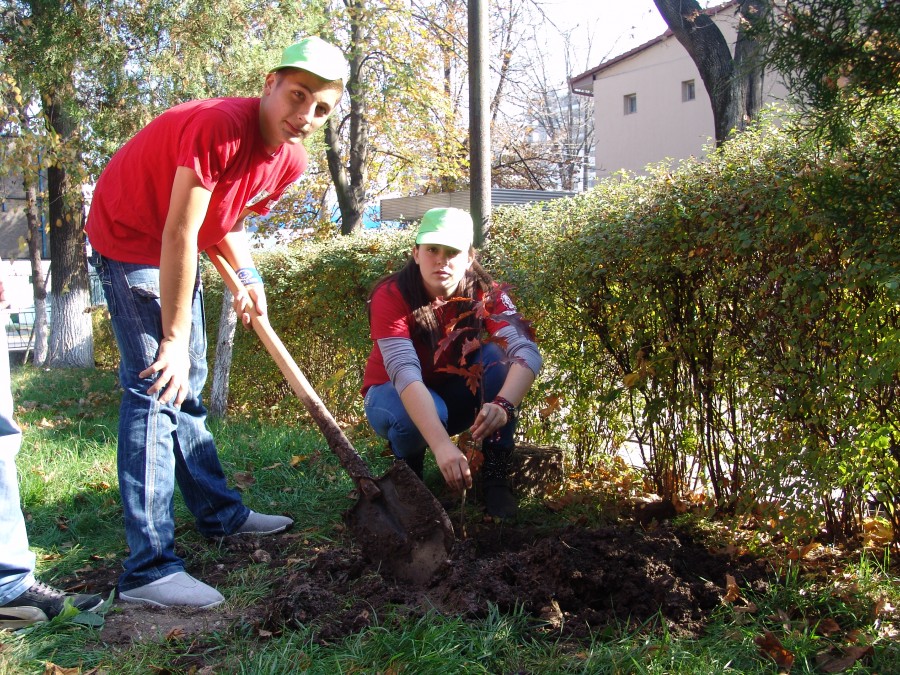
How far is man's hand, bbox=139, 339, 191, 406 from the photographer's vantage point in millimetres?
2463

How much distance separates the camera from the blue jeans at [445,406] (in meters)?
3.33

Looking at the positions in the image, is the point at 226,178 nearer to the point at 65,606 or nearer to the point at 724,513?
the point at 65,606

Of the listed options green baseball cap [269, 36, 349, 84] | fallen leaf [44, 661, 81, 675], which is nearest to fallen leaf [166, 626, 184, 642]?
fallen leaf [44, 661, 81, 675]

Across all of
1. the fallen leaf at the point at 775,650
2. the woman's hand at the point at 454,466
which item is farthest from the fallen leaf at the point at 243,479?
the fallen leaf at the point at 775,650

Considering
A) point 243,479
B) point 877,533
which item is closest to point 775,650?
point 877,533

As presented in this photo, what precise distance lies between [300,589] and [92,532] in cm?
154

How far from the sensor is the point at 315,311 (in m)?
6.03

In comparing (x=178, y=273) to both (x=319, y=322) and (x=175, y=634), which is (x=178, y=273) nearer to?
(x=175, y=634)

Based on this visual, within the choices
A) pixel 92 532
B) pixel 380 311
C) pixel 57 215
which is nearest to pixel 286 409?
pixel 92 532

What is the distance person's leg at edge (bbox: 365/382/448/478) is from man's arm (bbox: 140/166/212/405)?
1038 millimetres

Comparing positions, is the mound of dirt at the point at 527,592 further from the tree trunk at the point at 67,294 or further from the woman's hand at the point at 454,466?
the tree trunk at the point at 67,294

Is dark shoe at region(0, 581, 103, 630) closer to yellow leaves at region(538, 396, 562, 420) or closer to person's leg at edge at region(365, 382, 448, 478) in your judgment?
person's leg at edge at region(365, 382, 448, 478)

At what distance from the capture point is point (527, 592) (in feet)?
7.96

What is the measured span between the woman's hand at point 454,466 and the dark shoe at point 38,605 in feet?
4.09
